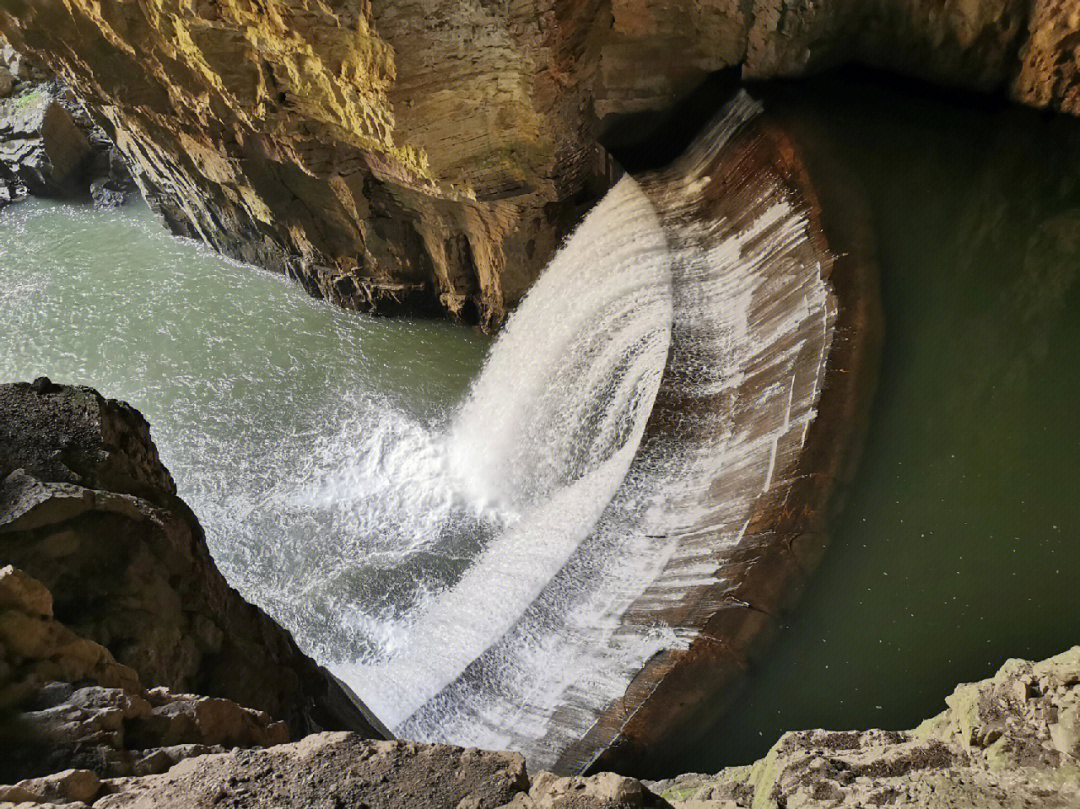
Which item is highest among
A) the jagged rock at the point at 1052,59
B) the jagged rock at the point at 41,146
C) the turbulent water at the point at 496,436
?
the jagged rock at the point at 1052,59

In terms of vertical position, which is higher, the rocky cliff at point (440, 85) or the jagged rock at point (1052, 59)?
the jagged rock at point (1052, 59)

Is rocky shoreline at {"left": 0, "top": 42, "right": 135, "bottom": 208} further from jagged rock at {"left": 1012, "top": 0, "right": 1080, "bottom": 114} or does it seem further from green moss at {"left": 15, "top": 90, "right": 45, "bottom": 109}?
jagged rock at {"left": 1012, "top": 0, "right": 1080, "bottom": 114}

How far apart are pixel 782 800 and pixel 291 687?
84.5 inches

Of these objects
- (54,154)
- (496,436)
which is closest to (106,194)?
(54,154)

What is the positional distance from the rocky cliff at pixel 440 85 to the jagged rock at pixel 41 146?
158 inches

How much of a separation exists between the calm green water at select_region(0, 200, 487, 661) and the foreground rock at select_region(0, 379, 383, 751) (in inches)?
73.0

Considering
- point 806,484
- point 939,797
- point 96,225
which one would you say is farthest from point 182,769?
point 96,225

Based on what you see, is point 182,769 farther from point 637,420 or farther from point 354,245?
point 354,245

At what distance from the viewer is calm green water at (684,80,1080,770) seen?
2992 millimetres

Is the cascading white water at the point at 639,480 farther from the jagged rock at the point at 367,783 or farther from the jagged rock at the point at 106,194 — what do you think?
the jagged rock at the point at 106,194

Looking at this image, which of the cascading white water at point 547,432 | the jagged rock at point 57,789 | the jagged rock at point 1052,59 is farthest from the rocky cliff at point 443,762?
the jagged rock at point 1052,59

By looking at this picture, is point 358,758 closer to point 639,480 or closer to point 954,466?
point 639,480

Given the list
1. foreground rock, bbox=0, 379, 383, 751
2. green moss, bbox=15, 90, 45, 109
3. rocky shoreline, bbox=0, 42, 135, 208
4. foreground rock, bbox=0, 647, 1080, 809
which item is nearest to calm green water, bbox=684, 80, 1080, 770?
foreground rock, bbox=0, 647, 1080, 809

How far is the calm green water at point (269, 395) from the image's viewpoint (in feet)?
18.0
